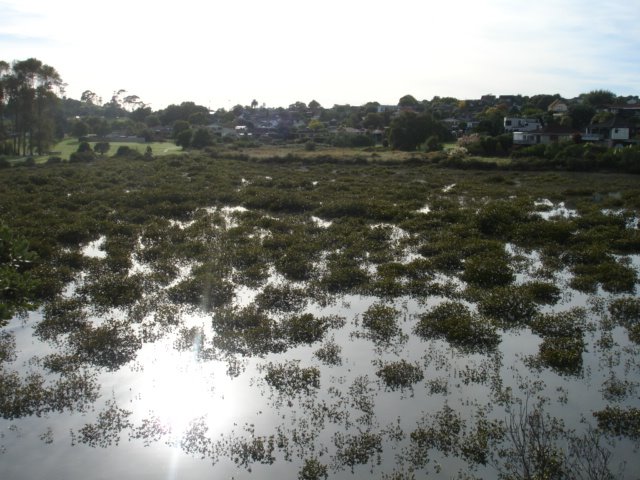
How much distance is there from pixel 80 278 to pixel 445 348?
14.6 meters

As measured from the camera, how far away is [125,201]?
36.0 meters

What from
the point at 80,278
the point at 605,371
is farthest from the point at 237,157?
the point at 605,371

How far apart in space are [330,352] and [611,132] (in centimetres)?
6946

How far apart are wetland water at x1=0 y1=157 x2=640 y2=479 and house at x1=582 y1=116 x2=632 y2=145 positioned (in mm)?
46505

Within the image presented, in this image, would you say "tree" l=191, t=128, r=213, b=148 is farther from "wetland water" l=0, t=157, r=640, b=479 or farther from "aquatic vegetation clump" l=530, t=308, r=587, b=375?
"aquatic vegetation clump" l=530, t=308, r=587, b=375

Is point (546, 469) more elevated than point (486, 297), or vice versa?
point (486, 297)

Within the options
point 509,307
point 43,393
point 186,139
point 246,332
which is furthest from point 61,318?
point 186,139

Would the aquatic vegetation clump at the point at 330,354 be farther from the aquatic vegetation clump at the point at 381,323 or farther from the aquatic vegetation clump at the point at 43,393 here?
the aquatic vegetation clump at the point at 43,393

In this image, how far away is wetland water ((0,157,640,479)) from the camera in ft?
35.0

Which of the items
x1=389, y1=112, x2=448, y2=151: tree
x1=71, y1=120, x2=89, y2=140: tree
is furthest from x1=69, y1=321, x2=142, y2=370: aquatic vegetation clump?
x1=71, y1=120, x2=89, y2=140: tree

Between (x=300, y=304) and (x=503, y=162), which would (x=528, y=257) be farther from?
(x=503, y=162)

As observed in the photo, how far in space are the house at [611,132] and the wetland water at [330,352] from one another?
46.5 m

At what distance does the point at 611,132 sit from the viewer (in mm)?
69688

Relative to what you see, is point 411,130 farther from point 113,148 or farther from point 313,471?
point 313,471
